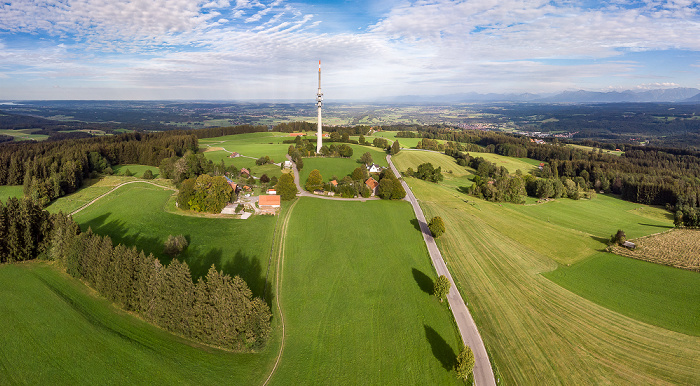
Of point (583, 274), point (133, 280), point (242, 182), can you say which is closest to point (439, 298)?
point (583, 274)

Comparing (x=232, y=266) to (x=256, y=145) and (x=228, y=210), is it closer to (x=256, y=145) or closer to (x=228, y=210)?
(x=228, y=210)

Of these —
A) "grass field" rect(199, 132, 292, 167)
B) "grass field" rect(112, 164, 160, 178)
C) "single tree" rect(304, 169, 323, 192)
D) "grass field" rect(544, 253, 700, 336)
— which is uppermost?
"grass field" rect(199, 132, 292, 167)

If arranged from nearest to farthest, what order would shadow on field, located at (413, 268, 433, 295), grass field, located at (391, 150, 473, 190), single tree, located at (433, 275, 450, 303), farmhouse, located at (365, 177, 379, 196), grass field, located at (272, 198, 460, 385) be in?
grass field, located at (272, 198, 460, 385), single tree, located at (433, 275, 450, 303), shadow on field, located at (413, 268, 433, 295), farmhouse, located at (365, 177, 379, 196), grass field, located at (391, 150, 473, 190)

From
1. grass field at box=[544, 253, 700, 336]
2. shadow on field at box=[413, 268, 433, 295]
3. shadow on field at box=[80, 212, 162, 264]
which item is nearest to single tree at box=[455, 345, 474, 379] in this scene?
shadow on field at box=[413, 268, 433, 295]

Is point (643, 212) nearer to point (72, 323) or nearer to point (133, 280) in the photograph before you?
point (133, 280)

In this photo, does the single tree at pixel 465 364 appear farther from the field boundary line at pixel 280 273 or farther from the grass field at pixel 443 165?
the grass field at pixel 443 165

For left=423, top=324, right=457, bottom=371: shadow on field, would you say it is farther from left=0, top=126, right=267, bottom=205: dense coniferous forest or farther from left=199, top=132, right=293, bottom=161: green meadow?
left=199, top=132, right=293, bottom=161: green meadow

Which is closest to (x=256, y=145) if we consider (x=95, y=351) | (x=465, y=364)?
(x=95, y=351)
